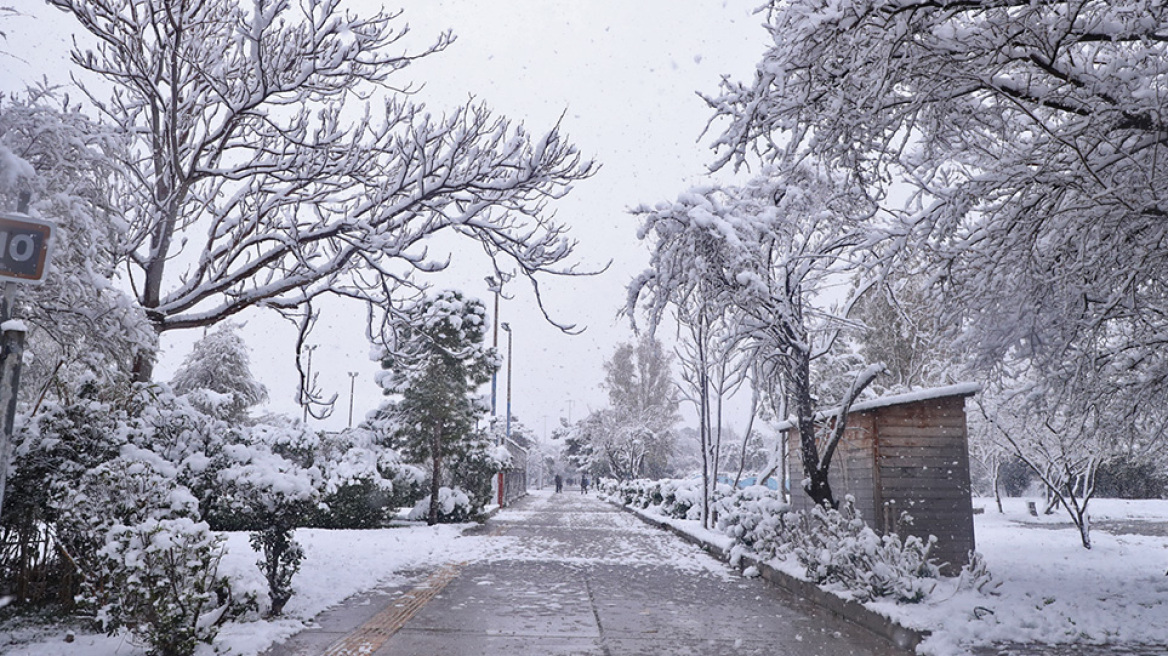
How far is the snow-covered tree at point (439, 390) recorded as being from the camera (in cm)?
2370

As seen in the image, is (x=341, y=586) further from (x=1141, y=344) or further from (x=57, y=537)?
(x=1141, y=344)

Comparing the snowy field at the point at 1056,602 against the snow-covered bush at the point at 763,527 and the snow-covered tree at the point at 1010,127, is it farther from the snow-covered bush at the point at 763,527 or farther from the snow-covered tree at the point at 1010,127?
the snow-covered bush at the point at 763,527

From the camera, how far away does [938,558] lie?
35.3 feet

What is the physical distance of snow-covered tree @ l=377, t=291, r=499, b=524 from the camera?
23.7 meters

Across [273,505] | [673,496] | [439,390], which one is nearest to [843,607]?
[273,505]

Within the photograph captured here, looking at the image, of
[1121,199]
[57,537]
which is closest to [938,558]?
[1121,199]

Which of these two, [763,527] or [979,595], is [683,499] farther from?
[979,595]

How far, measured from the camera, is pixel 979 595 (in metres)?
8.34

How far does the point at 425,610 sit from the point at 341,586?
6.82ft

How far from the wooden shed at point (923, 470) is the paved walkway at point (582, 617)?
2112 mm

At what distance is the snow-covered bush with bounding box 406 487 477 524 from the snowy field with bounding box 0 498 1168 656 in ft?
16.6

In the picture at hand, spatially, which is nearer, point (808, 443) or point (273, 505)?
point (273, 505)

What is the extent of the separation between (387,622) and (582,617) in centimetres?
218

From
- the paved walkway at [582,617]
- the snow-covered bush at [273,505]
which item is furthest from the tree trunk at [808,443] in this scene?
the snow-covered bush at [273,505]
